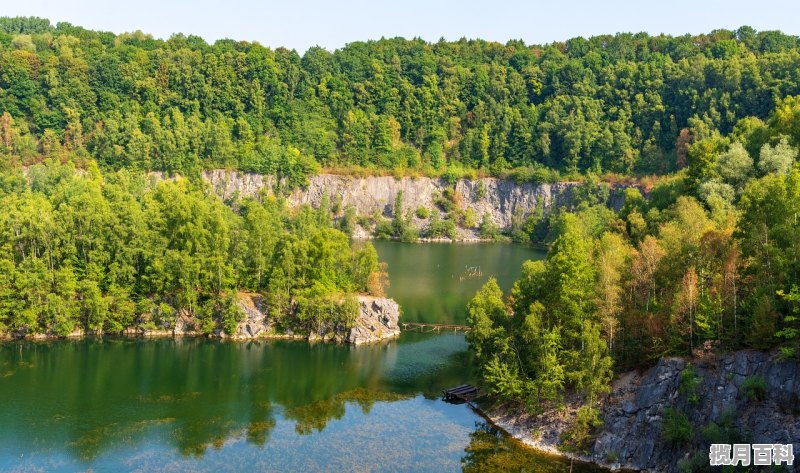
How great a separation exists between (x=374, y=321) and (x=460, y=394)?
59.7 feet

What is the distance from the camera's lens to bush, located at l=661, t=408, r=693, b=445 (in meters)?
40.4

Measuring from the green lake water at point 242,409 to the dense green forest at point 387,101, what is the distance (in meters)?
83.8

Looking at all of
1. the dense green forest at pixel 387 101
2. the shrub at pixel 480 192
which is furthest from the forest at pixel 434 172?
the shrub at pixel 480 192

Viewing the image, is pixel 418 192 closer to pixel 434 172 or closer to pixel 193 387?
pixel 434 172

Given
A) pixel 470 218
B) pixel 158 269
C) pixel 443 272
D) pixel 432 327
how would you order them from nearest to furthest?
pixel 158 269 → pixel 432 327 → pixel 443 272 → pixel 470 218

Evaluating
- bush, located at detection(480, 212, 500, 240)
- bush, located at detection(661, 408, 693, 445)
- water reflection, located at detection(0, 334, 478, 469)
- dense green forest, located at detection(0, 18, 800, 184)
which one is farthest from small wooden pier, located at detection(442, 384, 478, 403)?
dense green forest, located at detection(0, 18, 800, 184)

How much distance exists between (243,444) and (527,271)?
26.2m

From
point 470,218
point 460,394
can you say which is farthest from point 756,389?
point 470,218

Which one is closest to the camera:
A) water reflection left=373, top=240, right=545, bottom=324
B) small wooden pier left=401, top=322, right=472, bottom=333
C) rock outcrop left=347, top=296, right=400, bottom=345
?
rock outcrop left=347, top=296, right=400, bottom=345

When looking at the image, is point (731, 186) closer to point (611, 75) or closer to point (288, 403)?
point (288, 403)

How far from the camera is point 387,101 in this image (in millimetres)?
173875

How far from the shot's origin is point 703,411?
135 feet

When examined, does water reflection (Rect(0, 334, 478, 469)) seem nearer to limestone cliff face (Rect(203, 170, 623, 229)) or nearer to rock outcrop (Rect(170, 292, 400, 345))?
rock outcrop (Rect(170, 292, 400, 345))

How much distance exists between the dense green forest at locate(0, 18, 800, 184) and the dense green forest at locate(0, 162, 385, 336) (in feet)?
230
